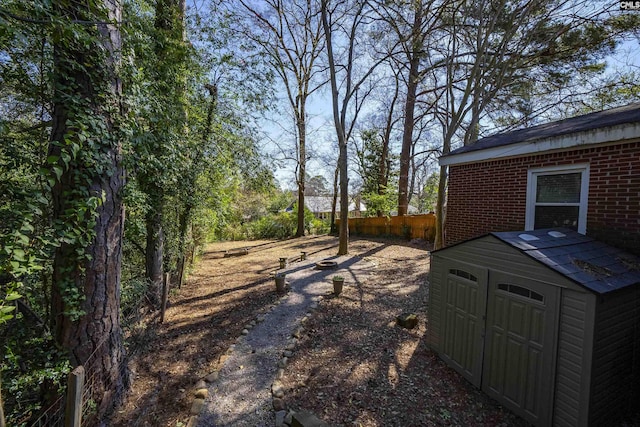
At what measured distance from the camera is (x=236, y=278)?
9648mm

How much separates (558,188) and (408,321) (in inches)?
145

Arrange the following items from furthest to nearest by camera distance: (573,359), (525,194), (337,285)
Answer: (337,285) → (525,194) → (573,359)

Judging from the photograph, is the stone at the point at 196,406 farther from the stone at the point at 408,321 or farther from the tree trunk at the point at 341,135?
the tree trunk at the point at 341,135

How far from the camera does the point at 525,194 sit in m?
5.21

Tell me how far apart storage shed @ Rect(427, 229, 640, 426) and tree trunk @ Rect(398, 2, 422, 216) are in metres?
8.98

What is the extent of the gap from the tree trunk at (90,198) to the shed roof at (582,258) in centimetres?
527

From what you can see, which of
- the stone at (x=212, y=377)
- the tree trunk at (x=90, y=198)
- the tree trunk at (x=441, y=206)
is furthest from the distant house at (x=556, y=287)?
the tree trunk at (x=90, y=198)

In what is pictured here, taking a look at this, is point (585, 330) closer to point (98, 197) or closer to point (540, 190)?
point (540, 190)

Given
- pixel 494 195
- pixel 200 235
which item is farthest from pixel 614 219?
pixel 200 235

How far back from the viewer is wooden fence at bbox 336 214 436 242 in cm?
1402

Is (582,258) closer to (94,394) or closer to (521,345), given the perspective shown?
(521,345)

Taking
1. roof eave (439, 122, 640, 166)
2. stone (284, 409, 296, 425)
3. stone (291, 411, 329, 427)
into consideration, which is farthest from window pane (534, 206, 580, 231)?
stone (284, 409, 296, 425)

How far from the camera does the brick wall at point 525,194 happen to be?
3.80 metres

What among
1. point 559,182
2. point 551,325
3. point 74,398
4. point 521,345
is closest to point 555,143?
point 559,182
